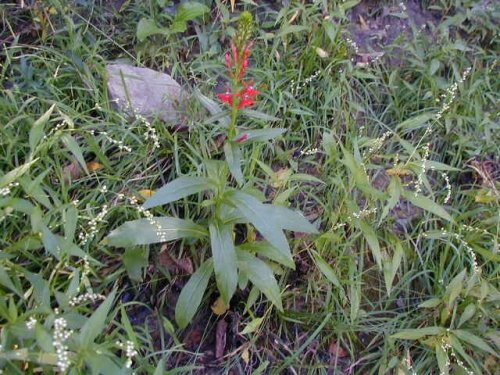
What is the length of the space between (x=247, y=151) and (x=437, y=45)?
1594mm

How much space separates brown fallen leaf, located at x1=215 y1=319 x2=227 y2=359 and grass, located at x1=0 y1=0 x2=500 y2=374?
2cm

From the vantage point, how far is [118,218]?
7.68 ft

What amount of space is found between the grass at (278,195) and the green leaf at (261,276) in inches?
6.7

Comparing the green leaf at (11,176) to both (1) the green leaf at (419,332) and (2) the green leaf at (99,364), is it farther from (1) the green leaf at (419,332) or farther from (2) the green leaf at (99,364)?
(1) the green leaf at (419,332)

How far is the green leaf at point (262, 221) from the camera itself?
1769 mm

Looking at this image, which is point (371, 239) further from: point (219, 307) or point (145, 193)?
point (145, 193)

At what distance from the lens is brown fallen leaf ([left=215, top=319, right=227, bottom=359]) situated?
89.1 inches

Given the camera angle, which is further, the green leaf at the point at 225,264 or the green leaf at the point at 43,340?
the green leaf at the point at 225,264

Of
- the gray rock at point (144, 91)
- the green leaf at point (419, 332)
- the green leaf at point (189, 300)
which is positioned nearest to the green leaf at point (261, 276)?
the green leaf at point (189, 300)

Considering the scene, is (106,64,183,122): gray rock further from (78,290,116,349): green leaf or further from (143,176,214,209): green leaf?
(78,290,116,349): green leaf

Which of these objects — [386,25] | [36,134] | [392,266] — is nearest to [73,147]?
[36,134]

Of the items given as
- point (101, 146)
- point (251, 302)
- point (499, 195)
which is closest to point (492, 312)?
point (499, 195)

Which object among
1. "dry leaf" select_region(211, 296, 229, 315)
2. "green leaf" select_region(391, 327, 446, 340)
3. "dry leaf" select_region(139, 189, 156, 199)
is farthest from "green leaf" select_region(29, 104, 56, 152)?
"green leaf" select_region(391, 327, 446, 340)

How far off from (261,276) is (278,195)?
0.46 m
